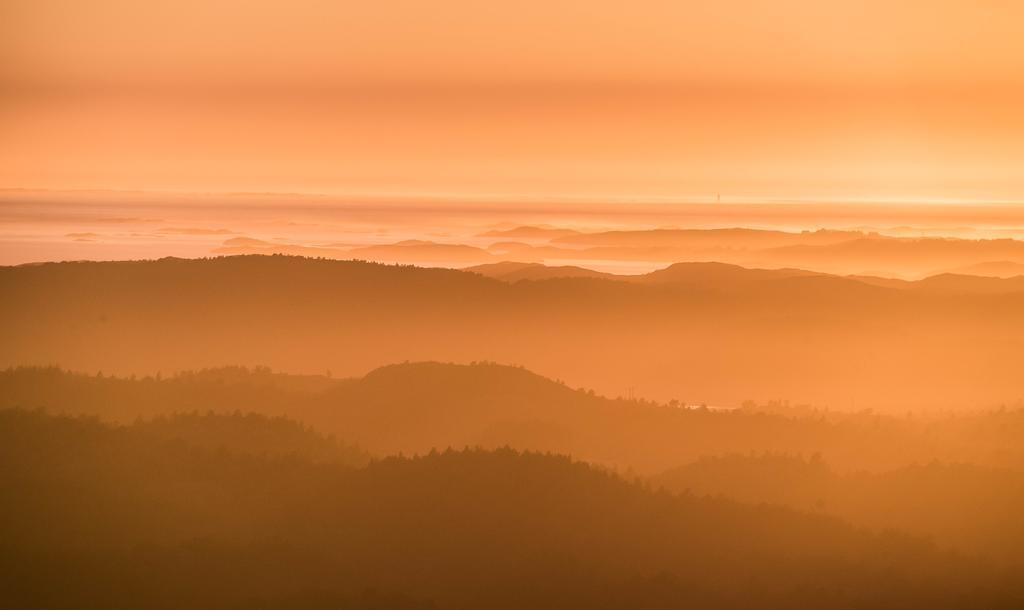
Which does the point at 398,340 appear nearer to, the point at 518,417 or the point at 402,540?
the point at 518,417

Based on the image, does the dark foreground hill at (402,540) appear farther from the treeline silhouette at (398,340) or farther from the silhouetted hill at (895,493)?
the treeline silhouette at (398,340)

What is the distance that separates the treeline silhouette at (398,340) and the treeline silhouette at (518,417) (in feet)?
58.8

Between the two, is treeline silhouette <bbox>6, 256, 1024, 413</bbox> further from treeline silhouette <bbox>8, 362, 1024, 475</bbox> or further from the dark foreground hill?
the dark foreground hill

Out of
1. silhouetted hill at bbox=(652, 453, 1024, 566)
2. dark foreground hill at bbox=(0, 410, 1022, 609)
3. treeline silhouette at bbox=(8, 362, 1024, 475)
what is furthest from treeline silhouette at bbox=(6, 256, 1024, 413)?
dark foreground hill at bbox=(0, 410, 1022, 609)

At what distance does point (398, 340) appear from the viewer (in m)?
171

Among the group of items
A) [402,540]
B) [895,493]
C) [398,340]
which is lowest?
[895,493]

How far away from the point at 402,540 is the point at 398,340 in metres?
107

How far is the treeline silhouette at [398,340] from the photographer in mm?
141875

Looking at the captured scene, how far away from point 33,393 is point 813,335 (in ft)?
445

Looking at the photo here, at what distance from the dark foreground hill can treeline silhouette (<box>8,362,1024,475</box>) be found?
693 inches

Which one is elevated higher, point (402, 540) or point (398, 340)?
point (402, 540)

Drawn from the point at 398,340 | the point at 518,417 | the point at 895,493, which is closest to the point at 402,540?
the point at 895,493

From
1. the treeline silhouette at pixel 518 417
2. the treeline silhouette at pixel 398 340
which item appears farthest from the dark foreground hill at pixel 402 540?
the treeline silhouette at pixel 398 340

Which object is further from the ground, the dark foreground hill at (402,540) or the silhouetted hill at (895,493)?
the dark foreground hill at (402,540)
